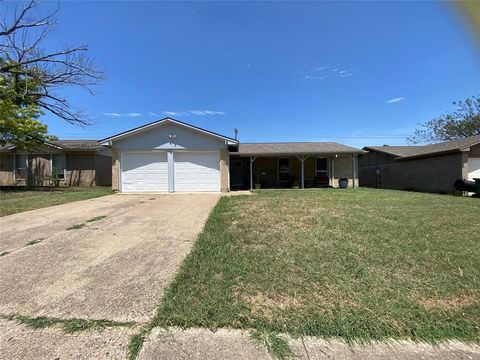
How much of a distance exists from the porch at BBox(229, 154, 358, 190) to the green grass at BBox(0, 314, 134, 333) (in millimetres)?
16649

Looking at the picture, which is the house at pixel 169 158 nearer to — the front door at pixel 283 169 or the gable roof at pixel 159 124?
the gable roof at pixel 159 124

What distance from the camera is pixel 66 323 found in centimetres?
272

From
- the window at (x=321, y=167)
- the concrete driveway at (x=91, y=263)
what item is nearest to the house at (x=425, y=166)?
the window at (x=321, y=167)

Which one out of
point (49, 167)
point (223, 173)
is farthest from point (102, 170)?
point (223, 173)

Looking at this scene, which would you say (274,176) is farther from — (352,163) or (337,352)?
(337,352)

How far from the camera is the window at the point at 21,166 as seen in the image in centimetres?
1989

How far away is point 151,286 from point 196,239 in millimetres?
1989

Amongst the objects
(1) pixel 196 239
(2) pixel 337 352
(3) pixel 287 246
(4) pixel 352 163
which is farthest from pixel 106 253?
(4) pixel 352 163

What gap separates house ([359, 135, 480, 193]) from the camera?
15.5m

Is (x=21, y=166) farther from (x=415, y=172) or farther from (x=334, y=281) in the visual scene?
(x=415, y=172)

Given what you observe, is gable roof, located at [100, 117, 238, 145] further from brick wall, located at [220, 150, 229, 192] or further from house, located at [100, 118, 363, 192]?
brick wall, located at [220, 150, 229, 192]

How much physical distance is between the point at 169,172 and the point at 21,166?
12.7 metres

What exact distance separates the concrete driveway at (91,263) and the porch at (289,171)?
12408 mm

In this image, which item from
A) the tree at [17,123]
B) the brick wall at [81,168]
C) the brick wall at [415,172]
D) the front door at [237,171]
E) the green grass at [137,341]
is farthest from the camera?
the front door at [237,171]
